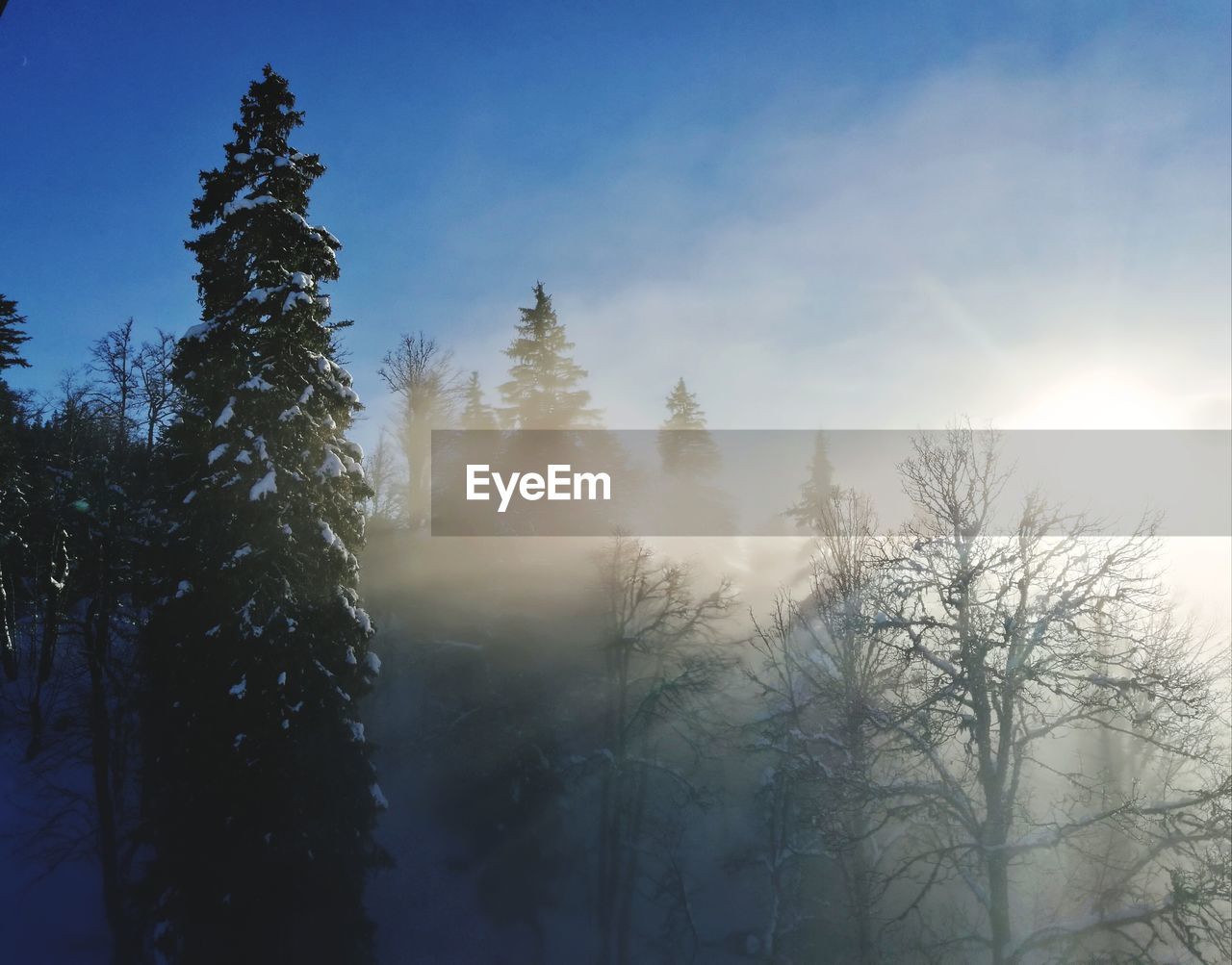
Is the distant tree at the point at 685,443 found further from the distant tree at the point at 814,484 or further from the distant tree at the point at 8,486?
the distant tree at the point at 8,486

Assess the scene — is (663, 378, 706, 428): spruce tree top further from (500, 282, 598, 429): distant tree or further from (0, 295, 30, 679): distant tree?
(0, 295, 30, 679): distant tree

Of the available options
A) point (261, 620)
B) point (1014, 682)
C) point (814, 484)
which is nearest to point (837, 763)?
point (1014, 682)

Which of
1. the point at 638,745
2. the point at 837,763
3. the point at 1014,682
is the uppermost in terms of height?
the point at 1014,682

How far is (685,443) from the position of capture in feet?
157

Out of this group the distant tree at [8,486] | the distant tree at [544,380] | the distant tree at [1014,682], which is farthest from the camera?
the distant tree at [544,380]

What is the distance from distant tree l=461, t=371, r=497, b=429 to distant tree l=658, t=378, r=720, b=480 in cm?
1198

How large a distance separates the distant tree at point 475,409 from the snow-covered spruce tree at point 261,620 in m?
31.4

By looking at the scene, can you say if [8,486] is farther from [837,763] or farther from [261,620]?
[837,763]

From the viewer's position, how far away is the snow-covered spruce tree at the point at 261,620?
1281 centimetres

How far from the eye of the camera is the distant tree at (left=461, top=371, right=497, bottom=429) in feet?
157

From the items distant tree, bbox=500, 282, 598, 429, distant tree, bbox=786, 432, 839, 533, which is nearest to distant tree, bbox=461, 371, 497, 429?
distant tree, bbox=500, 282, 598, 429

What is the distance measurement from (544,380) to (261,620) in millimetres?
29333

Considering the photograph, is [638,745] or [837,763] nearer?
[837,763]

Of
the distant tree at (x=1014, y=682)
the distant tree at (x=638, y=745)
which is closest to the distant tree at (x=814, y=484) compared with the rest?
the distant tree at (x=638, y=745)
